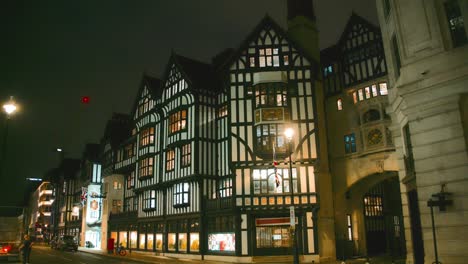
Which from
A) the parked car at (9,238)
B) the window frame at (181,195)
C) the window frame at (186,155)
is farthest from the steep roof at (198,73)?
the parked car at (9,238)

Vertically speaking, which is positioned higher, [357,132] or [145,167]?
[357,132]

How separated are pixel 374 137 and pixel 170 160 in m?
19.0

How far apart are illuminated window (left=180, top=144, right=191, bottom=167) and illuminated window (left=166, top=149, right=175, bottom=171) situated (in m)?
1.75

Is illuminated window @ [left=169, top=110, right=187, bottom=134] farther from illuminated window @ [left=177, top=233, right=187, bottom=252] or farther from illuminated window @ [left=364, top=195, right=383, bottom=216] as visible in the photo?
illuminated window @ [left=364, top=195, right=383, bottom=216]

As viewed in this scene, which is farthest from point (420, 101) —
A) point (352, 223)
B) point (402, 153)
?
point (352, 223)

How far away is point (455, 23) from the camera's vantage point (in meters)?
15.6

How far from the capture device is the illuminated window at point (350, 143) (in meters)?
32.1

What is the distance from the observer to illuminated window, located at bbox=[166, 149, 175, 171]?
3659 centimetres

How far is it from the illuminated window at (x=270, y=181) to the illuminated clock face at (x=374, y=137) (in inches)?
271

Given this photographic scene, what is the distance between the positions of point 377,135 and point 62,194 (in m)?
68.3

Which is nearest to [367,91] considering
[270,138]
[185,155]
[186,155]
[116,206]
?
[270,138]

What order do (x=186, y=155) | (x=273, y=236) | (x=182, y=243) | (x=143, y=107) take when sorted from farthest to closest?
(x=143, y=107)
(x=186, y=155)
(x=182, y=243)
(x=273, y=236)

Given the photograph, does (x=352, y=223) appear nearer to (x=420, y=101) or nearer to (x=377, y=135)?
(x=377, y=135)

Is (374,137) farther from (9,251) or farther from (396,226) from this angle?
(9,251)
